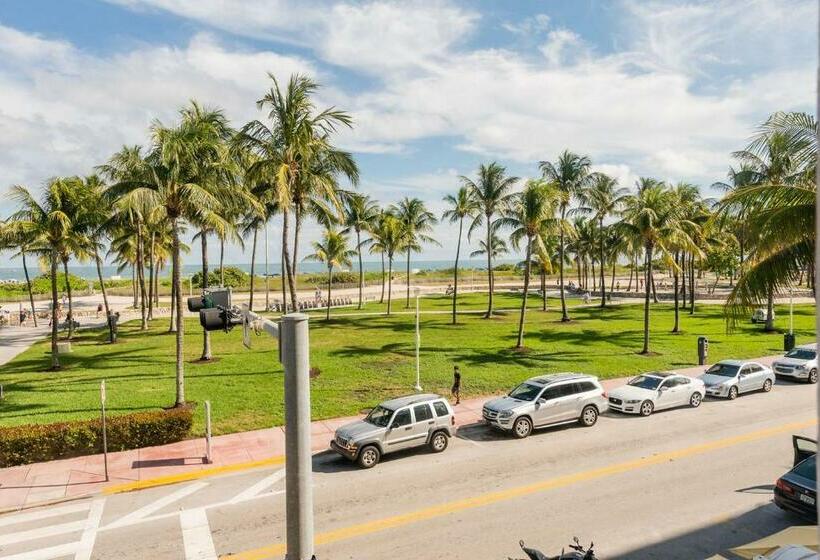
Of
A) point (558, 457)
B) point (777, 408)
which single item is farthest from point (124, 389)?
point (777, 408)

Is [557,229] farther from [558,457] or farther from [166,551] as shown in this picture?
[166,551]

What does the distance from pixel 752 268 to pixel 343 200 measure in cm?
1944

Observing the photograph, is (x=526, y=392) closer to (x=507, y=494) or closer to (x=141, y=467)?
(x=507, y=494)

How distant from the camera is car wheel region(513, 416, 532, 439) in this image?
16.9 meters

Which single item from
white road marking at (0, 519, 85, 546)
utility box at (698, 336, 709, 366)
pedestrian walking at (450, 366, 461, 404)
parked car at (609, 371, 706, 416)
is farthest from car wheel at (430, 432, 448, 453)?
utility box at (698, 336, 709, 366)

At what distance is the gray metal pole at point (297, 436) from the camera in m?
5.91

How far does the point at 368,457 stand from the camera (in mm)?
14648

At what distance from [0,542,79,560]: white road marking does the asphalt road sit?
0.10 feet

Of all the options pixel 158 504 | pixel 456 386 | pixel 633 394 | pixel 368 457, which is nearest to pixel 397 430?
pixel 368 457

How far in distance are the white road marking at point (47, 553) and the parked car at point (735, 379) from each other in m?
21.8

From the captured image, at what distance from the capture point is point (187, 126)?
19531mm

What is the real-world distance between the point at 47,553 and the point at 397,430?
838cm

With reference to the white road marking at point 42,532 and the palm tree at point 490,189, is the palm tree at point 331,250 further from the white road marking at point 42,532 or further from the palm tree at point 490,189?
the white road marking at point 42,532

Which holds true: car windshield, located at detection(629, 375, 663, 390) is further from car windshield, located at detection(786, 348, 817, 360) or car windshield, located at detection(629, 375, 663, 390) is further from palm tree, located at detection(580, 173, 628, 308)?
palm tree, located at detection(580, 173, 628, 308)
